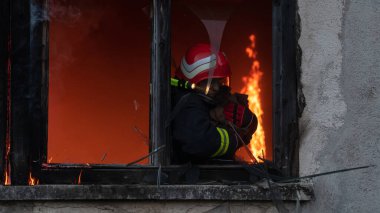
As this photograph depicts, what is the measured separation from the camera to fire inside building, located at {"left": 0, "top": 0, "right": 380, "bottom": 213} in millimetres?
3928

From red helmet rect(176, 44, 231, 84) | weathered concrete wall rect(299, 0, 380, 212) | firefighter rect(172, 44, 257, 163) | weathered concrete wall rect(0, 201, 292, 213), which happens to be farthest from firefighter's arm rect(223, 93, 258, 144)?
weathered concrete wall rect(0, 201, 292, 213)

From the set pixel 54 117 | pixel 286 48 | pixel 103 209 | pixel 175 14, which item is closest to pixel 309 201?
pixel 286 48

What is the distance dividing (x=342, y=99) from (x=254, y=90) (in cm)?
83

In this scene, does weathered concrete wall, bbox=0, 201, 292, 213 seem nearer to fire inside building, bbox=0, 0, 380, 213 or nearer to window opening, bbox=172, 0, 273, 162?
fire inside building, bbox=0, 0, 380, 213

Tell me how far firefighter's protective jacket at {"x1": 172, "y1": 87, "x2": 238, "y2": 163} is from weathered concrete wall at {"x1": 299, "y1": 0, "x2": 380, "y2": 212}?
0.46 meters

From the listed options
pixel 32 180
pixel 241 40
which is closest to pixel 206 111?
pixel 241 40

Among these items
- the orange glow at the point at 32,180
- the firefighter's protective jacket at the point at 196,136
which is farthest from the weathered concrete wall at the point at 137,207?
the firefighter's protective jacket at the point at 196,136

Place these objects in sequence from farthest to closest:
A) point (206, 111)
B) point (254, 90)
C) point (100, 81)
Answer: point (100, 81) < point (254, 90) < point (206, 111)

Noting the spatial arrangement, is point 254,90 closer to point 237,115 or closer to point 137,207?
point 237,115

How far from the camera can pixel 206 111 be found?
4422mm

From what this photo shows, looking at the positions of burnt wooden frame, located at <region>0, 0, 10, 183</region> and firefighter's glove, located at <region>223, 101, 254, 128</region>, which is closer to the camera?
burnt wooden frame, located at <region>0, 0, 10, 183</region>

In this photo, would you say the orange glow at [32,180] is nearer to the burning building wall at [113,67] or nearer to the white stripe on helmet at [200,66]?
the burning building wall at [113,67]

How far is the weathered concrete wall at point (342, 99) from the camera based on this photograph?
4.14m

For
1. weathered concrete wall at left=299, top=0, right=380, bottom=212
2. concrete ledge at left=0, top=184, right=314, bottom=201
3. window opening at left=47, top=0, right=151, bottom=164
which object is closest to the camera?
concrete ledge at left=0, top=184, right=314, bottom=201
